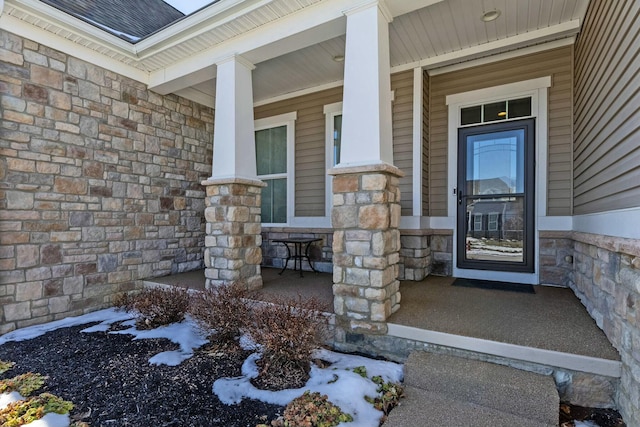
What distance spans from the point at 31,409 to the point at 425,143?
466 centimetres

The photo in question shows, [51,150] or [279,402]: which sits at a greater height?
[51,150]

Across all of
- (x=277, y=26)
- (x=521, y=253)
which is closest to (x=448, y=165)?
(x=521, y=253)

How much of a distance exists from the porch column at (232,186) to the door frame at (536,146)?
2717 mm

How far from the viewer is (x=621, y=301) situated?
2.03 metres

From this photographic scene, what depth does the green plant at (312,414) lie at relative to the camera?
6.11ft

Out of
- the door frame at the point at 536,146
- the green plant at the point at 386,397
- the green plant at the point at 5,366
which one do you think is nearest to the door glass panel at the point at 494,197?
the door frame at the point at 536,146

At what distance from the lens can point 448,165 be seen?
452cm

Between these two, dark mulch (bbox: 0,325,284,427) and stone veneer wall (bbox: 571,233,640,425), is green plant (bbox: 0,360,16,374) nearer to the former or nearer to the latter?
dark mulch (bbox: 0,325,284,427)

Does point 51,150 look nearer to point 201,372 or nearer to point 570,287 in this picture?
point 201,372

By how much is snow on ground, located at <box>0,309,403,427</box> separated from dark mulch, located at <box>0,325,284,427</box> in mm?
75

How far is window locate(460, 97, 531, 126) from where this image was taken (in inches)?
161

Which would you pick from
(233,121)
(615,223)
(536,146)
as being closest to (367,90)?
(233,121)

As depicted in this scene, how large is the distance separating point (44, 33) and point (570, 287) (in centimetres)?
662

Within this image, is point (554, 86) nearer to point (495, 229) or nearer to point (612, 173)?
point (495, 229)
